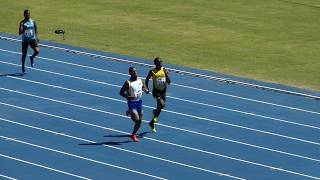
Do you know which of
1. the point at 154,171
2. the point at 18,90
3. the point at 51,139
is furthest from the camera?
the point at 18,90

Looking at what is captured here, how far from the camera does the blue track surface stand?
18.5m

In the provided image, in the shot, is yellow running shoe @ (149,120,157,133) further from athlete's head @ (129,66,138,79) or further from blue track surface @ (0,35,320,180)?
athlete's head @ (129,66,138,79)

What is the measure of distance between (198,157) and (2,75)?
8494 millimetres

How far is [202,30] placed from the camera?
3262cm

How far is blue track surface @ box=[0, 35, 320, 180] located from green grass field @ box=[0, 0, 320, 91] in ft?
6.85

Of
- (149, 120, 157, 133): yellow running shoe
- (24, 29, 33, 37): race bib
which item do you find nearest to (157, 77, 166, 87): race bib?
(149, 120, 157, 133): yellow running shoe

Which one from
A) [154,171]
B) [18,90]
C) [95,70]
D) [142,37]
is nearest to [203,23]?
[142,37]

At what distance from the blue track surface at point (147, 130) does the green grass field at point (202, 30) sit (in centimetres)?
209

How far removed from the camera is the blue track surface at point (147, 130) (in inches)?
728

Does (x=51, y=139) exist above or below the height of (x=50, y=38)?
below

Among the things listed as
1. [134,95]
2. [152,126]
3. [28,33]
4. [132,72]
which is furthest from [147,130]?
[28,33]

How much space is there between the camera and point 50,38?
3091cm

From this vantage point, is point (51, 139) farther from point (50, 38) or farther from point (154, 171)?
point (50, 38)

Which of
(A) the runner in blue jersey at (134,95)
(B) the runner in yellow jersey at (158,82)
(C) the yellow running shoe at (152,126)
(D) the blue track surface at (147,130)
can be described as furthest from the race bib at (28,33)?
(A) the runner in blue jersey at (134,95)
